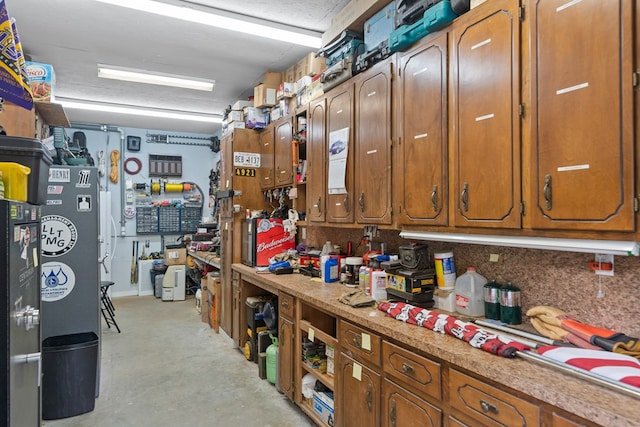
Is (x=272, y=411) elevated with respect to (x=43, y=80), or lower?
lower

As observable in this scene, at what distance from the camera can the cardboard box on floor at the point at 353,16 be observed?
259 cm

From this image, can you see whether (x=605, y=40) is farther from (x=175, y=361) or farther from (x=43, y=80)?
(x=175, y=361)

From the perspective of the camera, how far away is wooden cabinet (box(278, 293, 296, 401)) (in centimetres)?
285

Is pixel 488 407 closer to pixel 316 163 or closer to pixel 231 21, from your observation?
pixel 316 163

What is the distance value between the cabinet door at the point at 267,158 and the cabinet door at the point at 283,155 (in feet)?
0.31

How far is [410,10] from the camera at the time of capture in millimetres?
2154

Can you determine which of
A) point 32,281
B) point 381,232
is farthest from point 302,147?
point 32,281

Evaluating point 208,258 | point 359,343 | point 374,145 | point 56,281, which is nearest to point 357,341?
point 359,343

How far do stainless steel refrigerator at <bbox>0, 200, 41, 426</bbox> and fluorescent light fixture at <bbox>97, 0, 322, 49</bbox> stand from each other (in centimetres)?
188

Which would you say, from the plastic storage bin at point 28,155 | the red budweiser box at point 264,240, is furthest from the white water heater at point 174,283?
the plastic storage bin at point 28,155

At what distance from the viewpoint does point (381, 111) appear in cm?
246

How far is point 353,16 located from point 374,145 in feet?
3.31

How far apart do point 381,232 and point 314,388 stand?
1.25m

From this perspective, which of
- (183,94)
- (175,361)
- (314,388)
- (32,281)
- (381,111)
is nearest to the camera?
(32,281)
